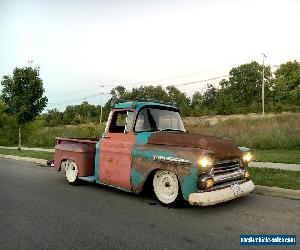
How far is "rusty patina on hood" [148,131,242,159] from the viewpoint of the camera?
6.10 m

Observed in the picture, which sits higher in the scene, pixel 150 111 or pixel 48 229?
pixel 150 111

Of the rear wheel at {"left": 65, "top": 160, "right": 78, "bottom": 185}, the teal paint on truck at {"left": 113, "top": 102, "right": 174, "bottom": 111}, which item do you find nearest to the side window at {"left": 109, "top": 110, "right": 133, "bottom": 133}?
the teal paint on truck at {"left": 113, "top": 102, "right": 174, "bottom": 111}

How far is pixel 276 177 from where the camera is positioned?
29.8ft

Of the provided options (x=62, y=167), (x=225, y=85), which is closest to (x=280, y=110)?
(x=225, y=85)

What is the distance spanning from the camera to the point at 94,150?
8180 mm

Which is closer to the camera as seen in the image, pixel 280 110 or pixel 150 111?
pixel 150 111

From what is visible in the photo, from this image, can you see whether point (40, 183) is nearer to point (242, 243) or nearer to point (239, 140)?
point (242, 243)

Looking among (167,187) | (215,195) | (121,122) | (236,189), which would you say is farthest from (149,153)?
(236,189)

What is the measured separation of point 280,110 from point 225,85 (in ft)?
113

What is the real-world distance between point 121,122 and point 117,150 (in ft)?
2.40

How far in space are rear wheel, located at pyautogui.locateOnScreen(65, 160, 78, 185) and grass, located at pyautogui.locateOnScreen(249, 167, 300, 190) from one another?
4.74 m

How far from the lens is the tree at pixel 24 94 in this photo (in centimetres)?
2148

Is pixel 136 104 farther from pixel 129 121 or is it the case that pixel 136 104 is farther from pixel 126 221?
pixel 126 221

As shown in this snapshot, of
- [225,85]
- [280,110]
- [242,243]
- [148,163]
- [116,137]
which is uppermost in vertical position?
[225,85]
